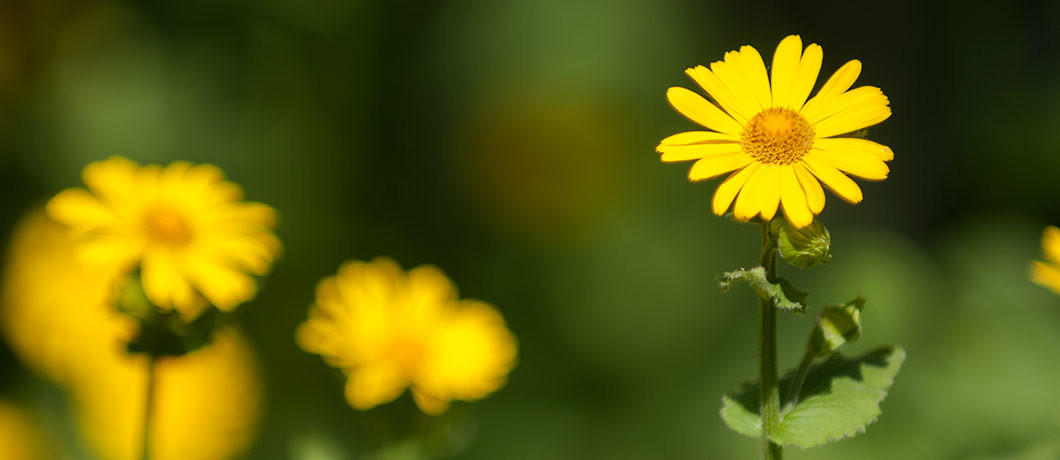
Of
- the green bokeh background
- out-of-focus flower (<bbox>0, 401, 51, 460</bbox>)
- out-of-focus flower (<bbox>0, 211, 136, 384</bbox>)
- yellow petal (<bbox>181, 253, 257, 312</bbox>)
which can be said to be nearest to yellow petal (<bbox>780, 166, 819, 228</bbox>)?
yellow petal (<bbox>181, 253, 257, 312</bbox>)

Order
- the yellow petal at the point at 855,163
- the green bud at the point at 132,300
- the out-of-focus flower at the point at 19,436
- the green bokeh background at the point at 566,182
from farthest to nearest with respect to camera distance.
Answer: the green bokeh background at the point at 566,182, the out-of-focus flower at the point at 19,436, the green bud at the point at 132,300, the yellow petal at the point at 855,163

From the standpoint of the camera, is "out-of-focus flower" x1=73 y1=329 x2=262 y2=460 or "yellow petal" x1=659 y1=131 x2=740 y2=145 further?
"out-of-focus flower" x1=73 y1=329 x2=262 y2=460

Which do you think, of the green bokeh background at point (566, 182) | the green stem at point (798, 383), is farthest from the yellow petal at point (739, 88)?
the green bokeh background at point (566, 182)

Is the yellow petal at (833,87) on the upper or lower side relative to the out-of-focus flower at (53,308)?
upper

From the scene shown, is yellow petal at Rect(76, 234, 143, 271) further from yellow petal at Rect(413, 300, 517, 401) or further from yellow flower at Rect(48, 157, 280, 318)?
yellow petal at Rect(413, 300, 517, 401)

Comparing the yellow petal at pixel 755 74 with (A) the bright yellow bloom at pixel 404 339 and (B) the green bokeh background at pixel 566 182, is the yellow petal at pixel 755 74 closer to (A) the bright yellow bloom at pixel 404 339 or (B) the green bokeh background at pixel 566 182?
(A) the bright yellow bloom at pixel 404 339

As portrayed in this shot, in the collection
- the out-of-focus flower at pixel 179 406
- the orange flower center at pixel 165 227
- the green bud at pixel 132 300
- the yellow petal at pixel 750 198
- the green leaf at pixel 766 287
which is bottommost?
the out-of-focus flower at pixel 179 406

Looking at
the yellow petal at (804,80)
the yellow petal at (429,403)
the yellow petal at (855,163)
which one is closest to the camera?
the yellow petal at (855,163)
